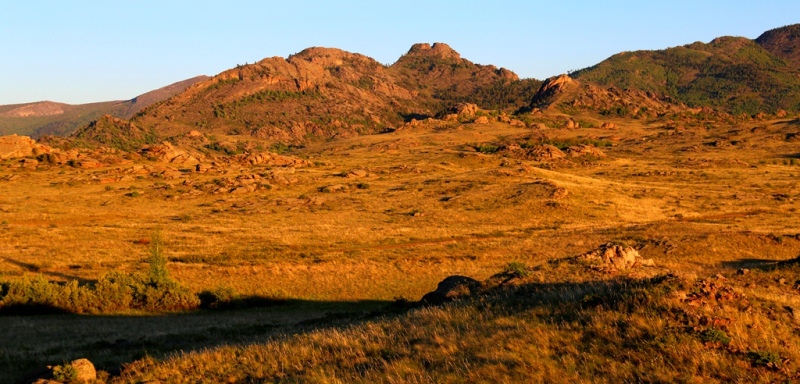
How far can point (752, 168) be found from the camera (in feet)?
276

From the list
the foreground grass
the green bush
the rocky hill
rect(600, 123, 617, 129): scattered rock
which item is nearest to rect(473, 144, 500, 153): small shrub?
rect(600, 123, 617, 129): scattered rock

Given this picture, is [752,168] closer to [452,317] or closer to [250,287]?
[250,287]

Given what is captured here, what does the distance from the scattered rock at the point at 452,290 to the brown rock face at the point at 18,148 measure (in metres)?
86.6

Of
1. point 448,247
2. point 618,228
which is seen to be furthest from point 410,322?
point 618,228

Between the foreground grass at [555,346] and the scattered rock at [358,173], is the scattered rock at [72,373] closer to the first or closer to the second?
the foreground grass at [555,346]

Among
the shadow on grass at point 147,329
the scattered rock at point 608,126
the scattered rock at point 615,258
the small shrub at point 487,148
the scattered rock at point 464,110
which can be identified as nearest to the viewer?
the shadow on grass at point 147,329

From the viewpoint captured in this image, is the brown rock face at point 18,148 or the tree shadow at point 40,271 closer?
the tree shadow at point 40,271

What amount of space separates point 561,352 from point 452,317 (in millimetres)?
3399

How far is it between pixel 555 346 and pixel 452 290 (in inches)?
328

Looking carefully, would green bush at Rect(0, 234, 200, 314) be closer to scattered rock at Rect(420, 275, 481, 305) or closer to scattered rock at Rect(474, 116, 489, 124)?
scattered rock at Rect(420, 275, 481, 305)

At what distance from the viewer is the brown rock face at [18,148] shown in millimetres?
85562

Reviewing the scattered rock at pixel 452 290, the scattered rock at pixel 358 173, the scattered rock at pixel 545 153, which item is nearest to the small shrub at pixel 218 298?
the scattered rock at pixel 452 290

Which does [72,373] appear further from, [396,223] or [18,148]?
[18,148]

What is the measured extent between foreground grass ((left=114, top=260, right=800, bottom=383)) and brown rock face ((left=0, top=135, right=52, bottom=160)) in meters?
89.3
